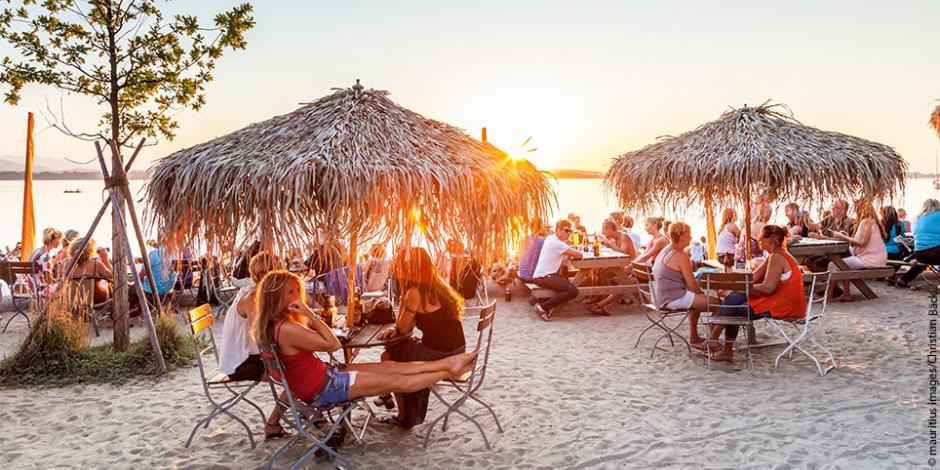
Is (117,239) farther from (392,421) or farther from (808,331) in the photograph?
(808,331)

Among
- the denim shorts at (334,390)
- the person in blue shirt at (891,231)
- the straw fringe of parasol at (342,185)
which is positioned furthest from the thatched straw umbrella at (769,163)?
the denim shorts at (334,390)

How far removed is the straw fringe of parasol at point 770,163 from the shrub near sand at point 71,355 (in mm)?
6175

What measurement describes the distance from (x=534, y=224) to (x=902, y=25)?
1104cm

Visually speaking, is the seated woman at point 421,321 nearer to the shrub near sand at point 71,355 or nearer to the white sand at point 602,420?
the white sand at point 602,420

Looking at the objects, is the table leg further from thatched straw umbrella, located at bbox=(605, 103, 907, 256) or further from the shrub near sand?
the shrub near sand

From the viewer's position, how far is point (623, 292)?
8.56m

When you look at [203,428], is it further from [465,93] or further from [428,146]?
[465,93]

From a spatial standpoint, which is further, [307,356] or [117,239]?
[117,239]

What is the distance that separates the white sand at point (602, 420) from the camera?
386 centimetres

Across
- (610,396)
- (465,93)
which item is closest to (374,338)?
(610,396)

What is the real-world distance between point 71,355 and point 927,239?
11617mm

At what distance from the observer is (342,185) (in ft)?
12.7

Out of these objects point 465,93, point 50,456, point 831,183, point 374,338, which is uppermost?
point 465,93

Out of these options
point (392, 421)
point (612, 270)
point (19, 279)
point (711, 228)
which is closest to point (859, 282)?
point (711, 228)
